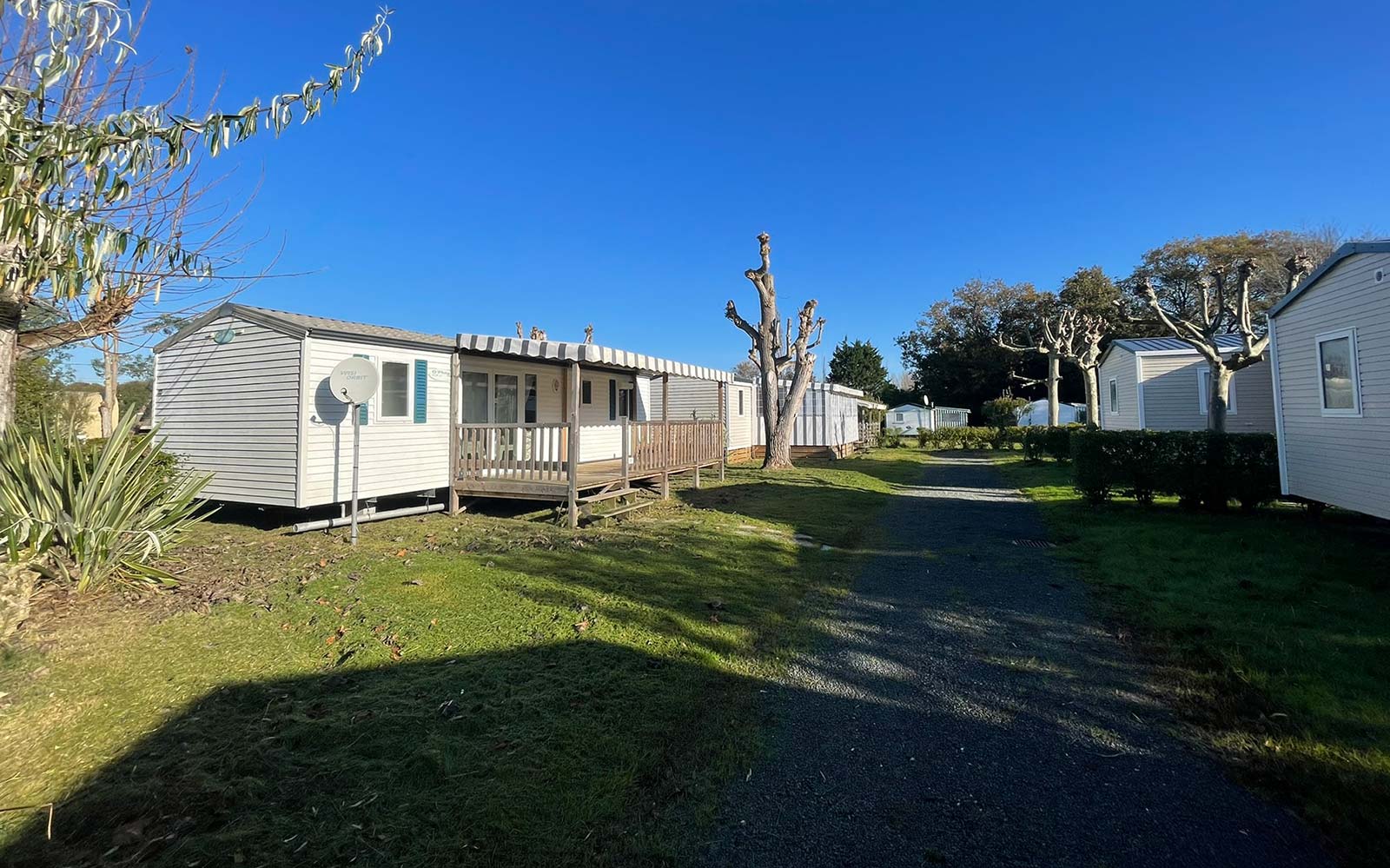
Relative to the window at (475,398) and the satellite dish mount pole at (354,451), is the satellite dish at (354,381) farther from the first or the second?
the window at (475,398)

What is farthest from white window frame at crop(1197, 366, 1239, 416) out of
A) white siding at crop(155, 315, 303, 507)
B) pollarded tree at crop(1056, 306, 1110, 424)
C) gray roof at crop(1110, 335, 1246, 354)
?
white siding at crop(155, 315, 303, 507)

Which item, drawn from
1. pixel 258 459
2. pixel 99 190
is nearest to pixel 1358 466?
pixel 99 190

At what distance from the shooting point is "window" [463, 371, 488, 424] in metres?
11.1

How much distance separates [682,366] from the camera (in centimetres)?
1330

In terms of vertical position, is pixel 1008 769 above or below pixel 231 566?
below

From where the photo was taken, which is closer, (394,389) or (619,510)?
(394,389)

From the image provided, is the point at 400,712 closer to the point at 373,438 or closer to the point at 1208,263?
the point at 373,438

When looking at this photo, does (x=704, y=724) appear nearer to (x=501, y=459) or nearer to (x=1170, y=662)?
(x=1170, y=662)

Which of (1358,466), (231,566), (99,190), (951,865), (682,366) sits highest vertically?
(682,366)

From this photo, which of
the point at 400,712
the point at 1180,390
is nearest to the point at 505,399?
the point at 400,712

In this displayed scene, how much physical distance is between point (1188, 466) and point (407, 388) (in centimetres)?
1227

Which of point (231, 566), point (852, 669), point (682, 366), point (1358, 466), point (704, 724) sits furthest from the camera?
point (682, 366)

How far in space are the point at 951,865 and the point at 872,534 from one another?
6.51 metres

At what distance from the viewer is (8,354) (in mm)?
4633
